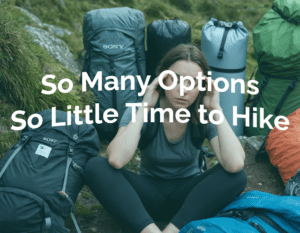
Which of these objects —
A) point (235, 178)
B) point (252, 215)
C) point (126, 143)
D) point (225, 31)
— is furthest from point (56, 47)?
point (252, 215)

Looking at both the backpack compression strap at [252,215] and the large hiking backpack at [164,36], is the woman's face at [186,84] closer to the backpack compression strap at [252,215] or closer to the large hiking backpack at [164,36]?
the backpack compression strap at [252,215]

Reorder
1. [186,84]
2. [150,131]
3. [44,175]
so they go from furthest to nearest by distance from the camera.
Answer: [150,131]
[186,84]
[44,175]

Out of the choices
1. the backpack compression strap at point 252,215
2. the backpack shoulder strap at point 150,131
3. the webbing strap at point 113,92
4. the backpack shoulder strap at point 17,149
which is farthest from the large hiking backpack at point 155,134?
the webbing strap at point 113,92

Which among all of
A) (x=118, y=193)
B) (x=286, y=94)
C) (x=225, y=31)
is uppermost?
(x=225, y=31)

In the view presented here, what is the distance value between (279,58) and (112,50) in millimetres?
2043

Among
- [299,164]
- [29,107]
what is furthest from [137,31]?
[299,164]

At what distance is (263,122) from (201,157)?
71.7 inches

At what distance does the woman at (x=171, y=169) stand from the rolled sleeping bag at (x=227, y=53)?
1595mm

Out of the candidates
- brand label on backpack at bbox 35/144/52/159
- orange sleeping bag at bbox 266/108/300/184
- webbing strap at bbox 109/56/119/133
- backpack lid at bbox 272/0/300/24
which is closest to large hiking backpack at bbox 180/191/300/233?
brand label on backpack at bbox 35/144/52/159

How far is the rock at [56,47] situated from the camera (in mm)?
4441

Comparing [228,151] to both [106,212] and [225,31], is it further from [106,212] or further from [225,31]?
[225,31]

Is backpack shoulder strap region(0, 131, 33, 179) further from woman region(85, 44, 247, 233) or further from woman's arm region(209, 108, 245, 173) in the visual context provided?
woman's arm region(209, 108, 245, 173)

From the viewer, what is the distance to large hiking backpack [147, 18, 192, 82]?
406 centimetres

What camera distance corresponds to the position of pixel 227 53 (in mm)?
4020
